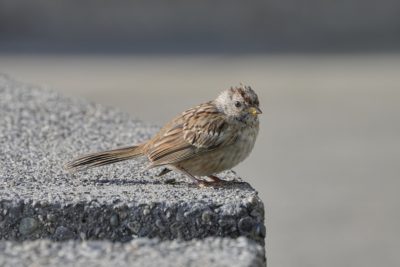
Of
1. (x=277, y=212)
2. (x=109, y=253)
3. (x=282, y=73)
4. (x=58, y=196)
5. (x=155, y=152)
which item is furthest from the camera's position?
(x=282, y=73)

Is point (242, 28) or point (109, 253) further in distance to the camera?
point (242, 28)

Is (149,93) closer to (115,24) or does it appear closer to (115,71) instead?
(115,71)

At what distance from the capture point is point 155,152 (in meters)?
5.18

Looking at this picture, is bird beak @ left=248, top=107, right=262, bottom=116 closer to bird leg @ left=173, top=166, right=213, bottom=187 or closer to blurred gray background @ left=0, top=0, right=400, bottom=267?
bird leg @ left=173, top=166, right=213, bottom=187

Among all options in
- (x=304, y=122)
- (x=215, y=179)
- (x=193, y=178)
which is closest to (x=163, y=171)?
(x=193, y=178)

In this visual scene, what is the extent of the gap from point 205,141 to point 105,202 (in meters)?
1.42

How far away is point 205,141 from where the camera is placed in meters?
5.37

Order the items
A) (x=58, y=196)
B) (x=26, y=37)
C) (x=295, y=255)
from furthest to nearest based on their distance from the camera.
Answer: (x=26, y=37), (x=295, y=255), (x=58, y=196)

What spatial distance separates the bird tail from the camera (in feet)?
15.8

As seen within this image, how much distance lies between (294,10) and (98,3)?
14.0ft

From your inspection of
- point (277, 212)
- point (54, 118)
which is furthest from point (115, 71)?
point (54, 118)

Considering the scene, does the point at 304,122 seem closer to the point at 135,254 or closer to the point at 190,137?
the point at 190,137

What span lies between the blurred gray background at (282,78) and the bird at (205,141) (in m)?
5.07

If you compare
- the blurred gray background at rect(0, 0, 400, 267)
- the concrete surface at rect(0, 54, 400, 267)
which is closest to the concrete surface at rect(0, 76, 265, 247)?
the concrete surface at rect(0, 54, 400, 267)
